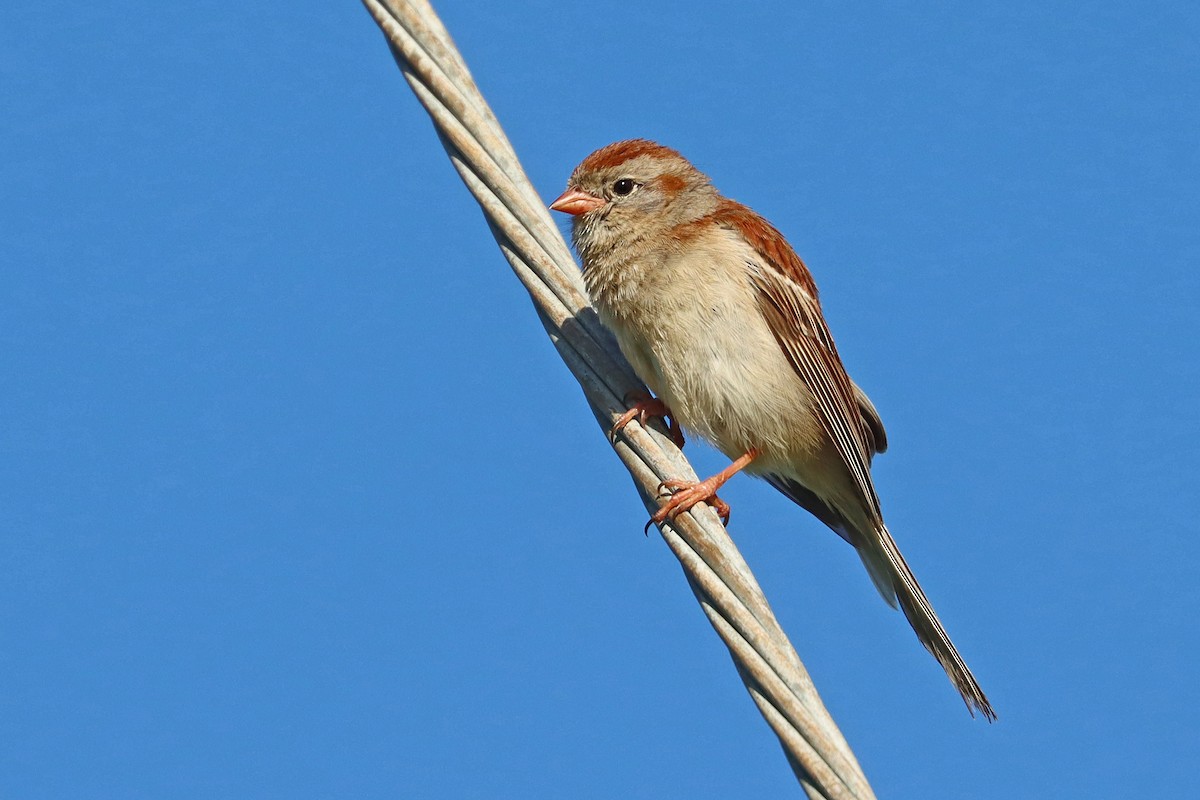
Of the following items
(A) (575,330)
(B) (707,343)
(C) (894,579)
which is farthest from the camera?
(C) (894,579)

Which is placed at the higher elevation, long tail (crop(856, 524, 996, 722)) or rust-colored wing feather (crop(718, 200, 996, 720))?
rust-colored wing feather (crop(718, 200, 996, 720))

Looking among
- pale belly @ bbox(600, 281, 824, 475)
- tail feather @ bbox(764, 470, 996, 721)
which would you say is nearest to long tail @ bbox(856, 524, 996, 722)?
tail feather @ bbox(764, 470, 996, 721)

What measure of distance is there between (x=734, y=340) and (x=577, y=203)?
3.32 ft

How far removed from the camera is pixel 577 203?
5738 mm

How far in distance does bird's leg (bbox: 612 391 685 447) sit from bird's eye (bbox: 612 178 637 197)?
1.03m

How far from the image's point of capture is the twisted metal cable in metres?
2.96

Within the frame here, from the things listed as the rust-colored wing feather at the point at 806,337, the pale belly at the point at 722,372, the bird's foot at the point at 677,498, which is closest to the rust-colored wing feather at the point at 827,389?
the rust-colored wing feather at the point at 806,337

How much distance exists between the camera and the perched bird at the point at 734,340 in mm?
5195

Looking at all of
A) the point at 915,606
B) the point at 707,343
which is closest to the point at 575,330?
the point at 707,343

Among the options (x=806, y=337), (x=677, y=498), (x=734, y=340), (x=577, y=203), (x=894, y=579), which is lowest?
(x=677, y=498)

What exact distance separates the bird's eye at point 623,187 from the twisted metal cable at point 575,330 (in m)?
2.07

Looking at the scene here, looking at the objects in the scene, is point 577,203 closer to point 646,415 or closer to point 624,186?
point 624,186

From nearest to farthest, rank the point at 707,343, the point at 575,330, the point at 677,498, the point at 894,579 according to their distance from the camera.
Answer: the point at 677,498 → the point at 575,330 → the point at 707,343 → the point at 894,579

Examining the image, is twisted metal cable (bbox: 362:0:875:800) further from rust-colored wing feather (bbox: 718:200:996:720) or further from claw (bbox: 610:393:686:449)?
rust-colored wing feather (bbox: 718:200:996:720)
